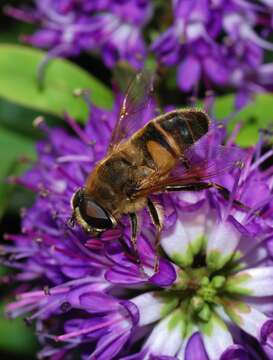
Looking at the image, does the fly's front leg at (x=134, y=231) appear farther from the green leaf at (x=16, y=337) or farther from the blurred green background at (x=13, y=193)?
the green leaf at (x=16, y=337)

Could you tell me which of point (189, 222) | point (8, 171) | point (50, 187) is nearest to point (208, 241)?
point (189, 222)

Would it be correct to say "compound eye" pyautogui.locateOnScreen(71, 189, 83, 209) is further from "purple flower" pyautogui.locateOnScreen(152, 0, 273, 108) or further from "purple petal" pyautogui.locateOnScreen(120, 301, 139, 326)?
"purple flower" pyautogui.locateOnScreen(152, 0, 273, 108)

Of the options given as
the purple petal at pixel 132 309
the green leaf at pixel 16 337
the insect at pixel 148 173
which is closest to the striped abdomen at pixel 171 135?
the insect at pixel 148 173

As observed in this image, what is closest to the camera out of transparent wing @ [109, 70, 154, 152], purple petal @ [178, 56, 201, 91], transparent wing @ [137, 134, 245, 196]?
transparent wing @ [137, 134, 245, 196]

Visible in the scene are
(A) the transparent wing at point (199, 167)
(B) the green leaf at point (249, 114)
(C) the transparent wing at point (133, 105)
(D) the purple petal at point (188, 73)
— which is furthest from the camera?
(D) the purple petal at point (188, 73)

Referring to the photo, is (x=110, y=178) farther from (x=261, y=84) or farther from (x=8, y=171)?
(x=261, y=84)

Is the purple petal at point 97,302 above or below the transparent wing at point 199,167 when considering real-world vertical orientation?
below

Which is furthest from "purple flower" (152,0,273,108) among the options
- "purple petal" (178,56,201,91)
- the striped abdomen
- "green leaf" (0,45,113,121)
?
the striped abdomen
